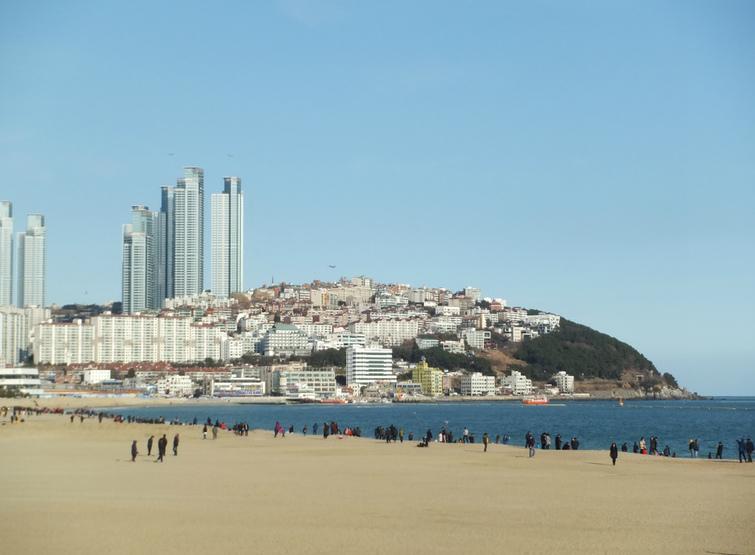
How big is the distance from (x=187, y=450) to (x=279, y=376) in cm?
13686

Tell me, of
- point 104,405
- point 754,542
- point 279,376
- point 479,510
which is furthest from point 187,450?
point 279,376

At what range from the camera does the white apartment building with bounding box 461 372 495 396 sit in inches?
7273

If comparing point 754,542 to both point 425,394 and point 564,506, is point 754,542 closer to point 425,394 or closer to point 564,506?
point 564,506

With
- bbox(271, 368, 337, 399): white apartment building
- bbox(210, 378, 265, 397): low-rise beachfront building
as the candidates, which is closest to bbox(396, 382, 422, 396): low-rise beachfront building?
bbox(271, 368, 337, 399): white apartment building

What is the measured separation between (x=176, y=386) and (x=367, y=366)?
3291 centimetres

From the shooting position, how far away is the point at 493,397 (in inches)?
7052

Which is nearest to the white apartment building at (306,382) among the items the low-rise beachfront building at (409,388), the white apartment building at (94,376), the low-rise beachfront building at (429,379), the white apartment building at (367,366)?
the white apartment building at (367,366)

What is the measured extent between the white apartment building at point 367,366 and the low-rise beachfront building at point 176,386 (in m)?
27.3

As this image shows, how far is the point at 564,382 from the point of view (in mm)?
193500

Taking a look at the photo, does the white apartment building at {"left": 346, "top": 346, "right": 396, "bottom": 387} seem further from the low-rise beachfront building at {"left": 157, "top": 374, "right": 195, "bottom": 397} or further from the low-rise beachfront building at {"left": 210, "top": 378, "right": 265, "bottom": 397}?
the low-rise beachfront building at {"left": 157, "top": 374, "right": 195, "bottom": 397}

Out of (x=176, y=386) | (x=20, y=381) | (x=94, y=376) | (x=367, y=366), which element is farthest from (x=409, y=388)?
(x=20, y=381)

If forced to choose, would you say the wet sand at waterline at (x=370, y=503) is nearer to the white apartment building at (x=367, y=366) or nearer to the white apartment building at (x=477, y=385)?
the white apartment building at (x=367, y=366)

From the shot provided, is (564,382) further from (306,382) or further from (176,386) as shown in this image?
(176,386)

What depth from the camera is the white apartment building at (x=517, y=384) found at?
186125 mm
